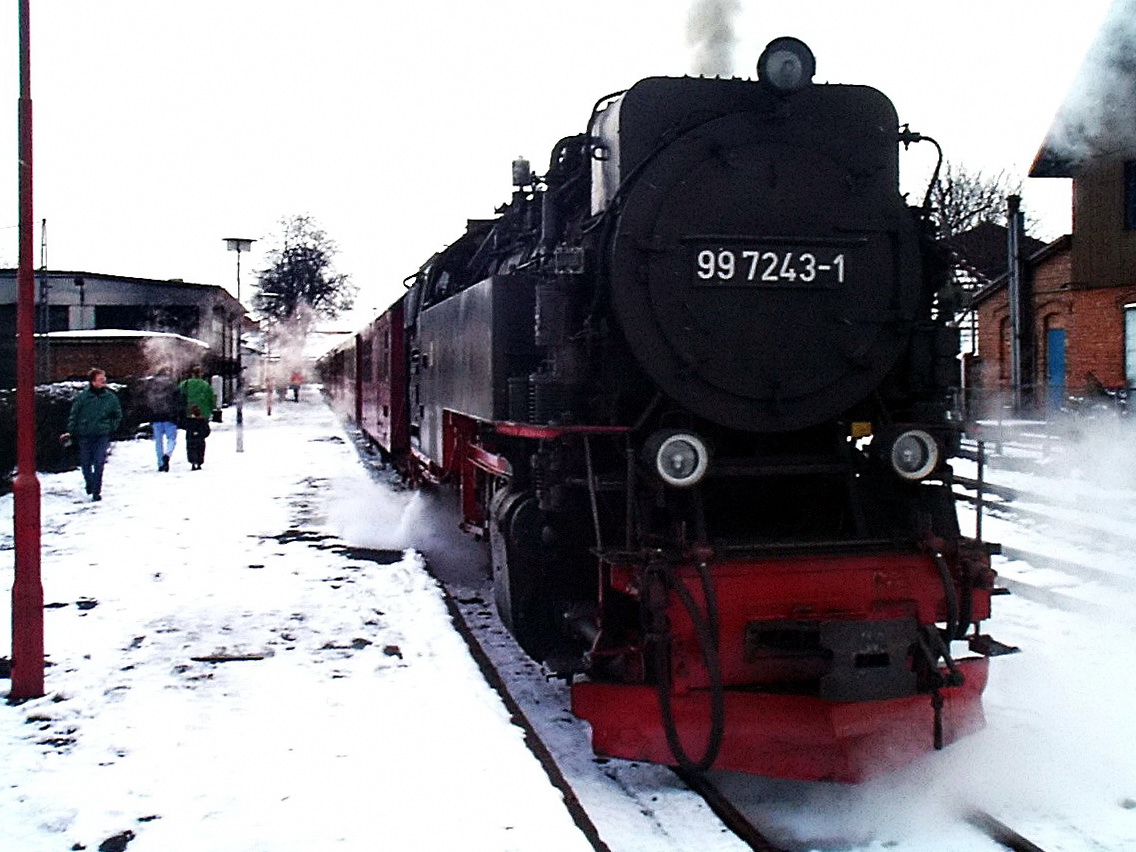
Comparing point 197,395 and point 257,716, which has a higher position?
point 197,395

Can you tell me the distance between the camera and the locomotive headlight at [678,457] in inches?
176

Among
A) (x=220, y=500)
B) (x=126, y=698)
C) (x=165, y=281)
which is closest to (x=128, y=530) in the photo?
(x=220, y=500)

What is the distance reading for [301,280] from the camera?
2270 inches

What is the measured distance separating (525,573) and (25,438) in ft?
8.26

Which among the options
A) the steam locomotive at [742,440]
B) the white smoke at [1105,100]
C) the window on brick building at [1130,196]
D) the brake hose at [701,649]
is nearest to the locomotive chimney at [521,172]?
the steam locomotive at [742,440]

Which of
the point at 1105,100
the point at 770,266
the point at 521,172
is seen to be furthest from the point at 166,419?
the point at 1105,100

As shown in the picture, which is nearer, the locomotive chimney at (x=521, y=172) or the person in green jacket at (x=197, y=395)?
the locomotive chimney at (x=521, y=172)

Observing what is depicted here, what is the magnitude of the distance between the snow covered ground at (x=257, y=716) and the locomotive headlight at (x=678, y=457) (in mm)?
1278

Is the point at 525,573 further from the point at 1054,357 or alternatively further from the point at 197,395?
the point at 1054,357

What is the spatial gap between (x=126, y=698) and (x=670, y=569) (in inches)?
114

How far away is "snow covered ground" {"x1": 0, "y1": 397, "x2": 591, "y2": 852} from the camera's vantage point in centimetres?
394

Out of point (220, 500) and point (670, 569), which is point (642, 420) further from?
point (220, 500)

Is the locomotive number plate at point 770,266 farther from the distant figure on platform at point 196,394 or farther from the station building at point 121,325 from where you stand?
the station building at point 121,325

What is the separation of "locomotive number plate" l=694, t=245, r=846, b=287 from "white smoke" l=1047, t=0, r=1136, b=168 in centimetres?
911
